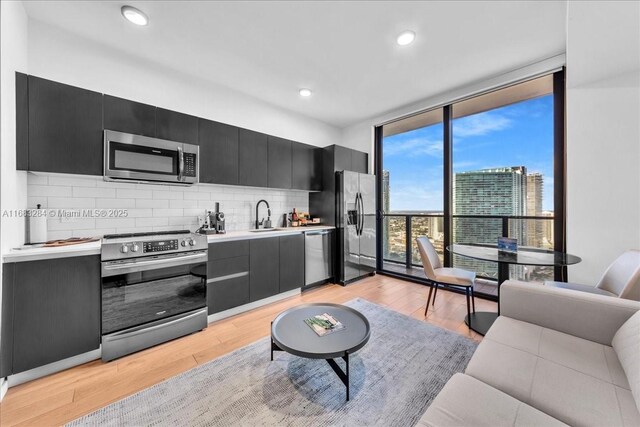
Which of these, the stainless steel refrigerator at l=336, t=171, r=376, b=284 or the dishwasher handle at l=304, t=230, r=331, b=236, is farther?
the stainless steel refrigerator at l=336, t=171, r=376, b=284

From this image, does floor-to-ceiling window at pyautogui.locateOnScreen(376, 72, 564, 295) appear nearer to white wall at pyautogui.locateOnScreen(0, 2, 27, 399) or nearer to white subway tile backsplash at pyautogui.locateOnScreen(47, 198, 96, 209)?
white subway tile backsplash at pyautogui.locateOnScreen(47, 198, 96, 209)

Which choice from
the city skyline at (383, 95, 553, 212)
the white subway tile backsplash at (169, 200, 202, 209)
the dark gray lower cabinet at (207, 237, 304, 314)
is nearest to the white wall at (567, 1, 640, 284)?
the city skyline at (383, 95, 553, 212)

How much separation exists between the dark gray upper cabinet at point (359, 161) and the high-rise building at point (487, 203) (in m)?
1.52

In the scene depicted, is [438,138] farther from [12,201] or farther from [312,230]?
[12,201]

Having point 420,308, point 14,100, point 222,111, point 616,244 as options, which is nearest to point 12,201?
point 14,100

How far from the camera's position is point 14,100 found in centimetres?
182

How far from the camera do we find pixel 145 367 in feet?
6.17

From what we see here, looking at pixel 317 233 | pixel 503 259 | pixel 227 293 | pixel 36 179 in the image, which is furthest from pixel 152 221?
pixel 503 259

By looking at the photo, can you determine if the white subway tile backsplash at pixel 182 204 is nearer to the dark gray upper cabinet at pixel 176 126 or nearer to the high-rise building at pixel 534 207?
the dark gray upper cabinet at pixel 176 126

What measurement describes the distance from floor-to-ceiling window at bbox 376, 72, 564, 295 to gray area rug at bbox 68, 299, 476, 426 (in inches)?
74.2

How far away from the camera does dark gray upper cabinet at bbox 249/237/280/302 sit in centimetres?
290

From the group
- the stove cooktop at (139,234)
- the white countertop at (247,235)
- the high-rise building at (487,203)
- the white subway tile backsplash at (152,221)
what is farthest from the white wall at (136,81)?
the high-rise building at (487,203)

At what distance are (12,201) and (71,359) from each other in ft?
4.21

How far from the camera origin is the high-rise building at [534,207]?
2975 mm
